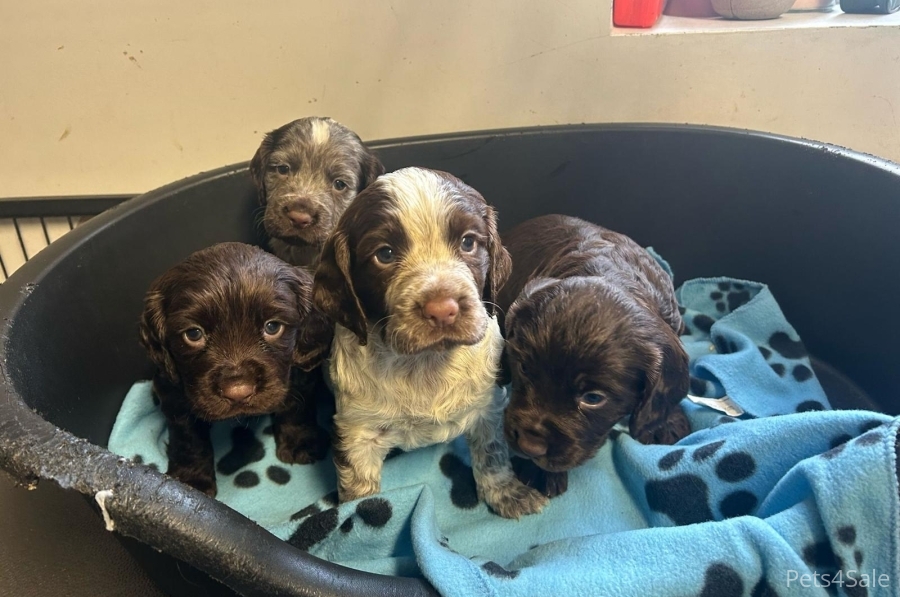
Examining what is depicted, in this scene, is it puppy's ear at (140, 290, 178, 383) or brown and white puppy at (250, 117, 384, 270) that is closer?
puppy's ear at (140, 290, 178, 383)

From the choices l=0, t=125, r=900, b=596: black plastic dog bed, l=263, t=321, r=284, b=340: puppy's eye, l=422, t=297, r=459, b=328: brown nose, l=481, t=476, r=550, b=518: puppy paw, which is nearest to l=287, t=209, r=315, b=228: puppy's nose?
l=0, t=125, r=900, b=596: black plastic dog bed

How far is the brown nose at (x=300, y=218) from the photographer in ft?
8.34

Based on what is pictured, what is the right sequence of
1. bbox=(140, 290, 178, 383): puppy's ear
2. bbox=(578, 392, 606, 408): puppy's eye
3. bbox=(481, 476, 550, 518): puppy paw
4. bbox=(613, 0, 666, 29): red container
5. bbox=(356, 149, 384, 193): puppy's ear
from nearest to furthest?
1. bbox=(578, 392, 606, 408): puppy's eye
2. bbox=(140, 290, 178, 383): puppy's ear
3. bbox=(481, 476, 550, 518): puppy paw
4. bbox=(356, 149, 384, 193): puppy's ear
5. bbox=(613, 0, 666, 29): red container

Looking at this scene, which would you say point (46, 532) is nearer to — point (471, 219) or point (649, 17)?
point (471, 219)

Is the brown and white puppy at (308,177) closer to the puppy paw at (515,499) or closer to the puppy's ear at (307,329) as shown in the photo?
the puppy's ear at (307,329)

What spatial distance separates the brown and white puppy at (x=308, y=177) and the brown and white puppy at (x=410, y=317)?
0.77 meters

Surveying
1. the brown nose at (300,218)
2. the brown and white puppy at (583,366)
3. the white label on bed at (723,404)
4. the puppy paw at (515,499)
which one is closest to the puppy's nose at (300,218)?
the brown nose at (300,218)

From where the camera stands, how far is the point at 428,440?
2.08 m

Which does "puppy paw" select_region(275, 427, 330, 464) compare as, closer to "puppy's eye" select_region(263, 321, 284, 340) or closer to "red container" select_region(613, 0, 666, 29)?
"puppy's eye" select_region(263, 321, 284, 340)

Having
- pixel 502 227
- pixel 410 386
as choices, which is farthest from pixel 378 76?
pixel 410 386

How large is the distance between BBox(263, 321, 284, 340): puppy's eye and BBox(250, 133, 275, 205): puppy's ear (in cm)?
101

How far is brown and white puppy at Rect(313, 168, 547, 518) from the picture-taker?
5.40 feet

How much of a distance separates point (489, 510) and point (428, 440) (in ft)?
1.36

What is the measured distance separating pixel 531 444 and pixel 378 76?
7.20 feet
